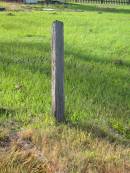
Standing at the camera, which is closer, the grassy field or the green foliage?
the grassy field

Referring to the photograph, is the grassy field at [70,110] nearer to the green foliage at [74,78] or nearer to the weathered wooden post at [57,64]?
the green foliage at [74,78]

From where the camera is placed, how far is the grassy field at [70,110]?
17.5 ft

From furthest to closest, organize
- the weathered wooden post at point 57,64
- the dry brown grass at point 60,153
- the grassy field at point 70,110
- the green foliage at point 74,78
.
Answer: the green foliage at point 74,78, the weathered wooden post at point 57,64, the grassy field at point 70,110, the dry brown grass at point 60,153

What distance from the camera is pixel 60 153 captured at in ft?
18.0

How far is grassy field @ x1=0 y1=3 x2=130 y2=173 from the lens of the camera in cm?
532

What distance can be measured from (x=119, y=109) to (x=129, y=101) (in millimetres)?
565

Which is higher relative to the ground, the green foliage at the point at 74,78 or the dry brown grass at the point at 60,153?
the dry brown grass at the point at 60,153

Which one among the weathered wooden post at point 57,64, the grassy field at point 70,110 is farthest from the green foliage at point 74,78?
the weathered wooden post at point 57,64

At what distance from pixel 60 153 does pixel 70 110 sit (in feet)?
5.64

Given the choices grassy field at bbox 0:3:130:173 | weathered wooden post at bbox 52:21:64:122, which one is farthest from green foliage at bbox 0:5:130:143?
weathered wooden post at bbox 52:21:64:122

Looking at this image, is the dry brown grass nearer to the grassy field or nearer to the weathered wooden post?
the grassy field

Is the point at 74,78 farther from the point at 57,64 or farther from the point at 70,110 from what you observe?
the point at 57,64

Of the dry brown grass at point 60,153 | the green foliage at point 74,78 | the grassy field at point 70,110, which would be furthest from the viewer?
the green foliage at point 74,78

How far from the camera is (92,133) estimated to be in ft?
20.7
